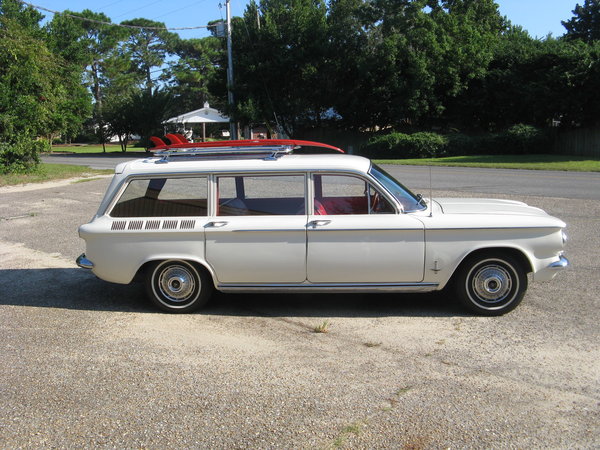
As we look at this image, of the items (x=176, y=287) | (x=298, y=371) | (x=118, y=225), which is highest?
(x=118, y=225)

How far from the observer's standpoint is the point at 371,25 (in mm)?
A: 37875

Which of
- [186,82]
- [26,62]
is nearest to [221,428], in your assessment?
[26,62]

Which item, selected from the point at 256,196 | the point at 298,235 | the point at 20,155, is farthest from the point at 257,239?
the point at 20,155

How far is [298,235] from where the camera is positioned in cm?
555

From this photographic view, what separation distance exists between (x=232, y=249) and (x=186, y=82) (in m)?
78.5

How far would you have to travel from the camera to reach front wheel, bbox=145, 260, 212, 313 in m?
5.80

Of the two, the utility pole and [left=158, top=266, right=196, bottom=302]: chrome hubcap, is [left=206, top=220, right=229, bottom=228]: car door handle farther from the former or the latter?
the utility pole

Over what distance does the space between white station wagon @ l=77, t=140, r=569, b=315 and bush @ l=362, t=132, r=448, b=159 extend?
26020 mm

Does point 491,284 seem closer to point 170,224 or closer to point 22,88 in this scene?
point 170,224

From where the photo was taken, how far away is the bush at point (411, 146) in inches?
1234

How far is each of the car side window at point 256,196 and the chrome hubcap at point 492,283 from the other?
5.99 feet

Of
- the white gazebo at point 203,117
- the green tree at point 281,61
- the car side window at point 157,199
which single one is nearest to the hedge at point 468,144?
the green tree at point 281,61

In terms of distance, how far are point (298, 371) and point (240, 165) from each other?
7.34 feet

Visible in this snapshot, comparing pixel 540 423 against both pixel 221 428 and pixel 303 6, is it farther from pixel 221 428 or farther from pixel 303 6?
pixel 303 6
